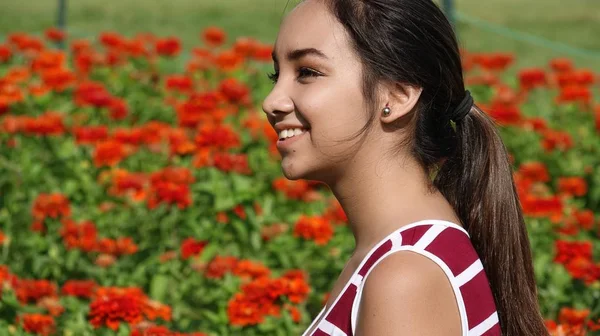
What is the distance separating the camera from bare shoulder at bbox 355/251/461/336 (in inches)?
65.5

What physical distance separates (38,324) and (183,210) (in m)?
1.02

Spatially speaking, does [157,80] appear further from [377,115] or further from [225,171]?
[377,115]

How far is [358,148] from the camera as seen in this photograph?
1.92 m

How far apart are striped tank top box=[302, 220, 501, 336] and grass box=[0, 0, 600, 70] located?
8.67 metres

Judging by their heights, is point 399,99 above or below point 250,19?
below

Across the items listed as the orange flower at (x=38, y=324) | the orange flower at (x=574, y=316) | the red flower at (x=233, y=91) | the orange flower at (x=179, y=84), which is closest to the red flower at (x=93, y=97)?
the orange flower at (x=179, y=84)

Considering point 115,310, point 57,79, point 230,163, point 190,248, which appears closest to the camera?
point 115,310

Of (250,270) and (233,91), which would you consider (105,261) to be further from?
(233,91)

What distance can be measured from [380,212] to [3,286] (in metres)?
1.35

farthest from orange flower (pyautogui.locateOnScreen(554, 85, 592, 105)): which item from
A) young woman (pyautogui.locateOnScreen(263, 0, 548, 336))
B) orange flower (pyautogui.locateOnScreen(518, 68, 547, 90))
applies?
young woman (pyautogui.locateOnScreen(263, 0, 548, 336))

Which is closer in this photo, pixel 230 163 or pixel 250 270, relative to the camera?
pixel 250 270

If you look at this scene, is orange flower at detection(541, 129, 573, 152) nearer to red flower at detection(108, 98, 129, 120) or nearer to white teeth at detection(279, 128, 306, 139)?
red flower at detection(108, 98, 129, 120)

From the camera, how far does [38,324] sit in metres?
2.67

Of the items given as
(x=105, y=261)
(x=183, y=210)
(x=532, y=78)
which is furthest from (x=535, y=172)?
(x=105, y=261)
